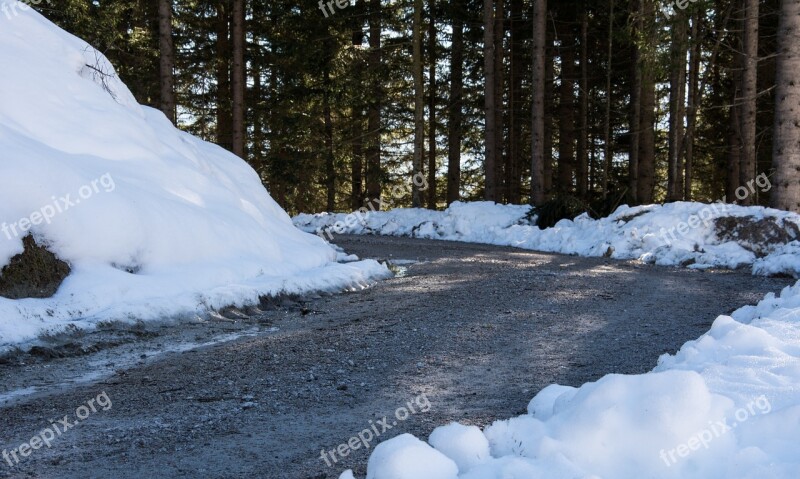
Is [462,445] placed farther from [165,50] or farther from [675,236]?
[165,50]

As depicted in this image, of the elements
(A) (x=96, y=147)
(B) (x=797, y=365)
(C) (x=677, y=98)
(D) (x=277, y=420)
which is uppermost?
(C) (x=677, y=98)

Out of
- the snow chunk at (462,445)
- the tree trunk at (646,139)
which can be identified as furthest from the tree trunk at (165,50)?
the snow chunk at (462,445)

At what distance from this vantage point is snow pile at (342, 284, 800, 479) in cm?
246

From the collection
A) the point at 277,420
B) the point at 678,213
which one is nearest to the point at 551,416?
the point at 277,420

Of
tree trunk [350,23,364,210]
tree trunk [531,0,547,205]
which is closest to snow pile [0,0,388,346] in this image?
tree trunk [531,0,547,205]

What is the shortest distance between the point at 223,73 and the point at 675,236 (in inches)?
773

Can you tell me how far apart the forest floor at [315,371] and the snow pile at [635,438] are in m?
0.55

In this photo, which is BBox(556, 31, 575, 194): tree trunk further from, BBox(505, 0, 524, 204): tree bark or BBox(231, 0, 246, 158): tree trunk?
BBox(231, 0, 246, 158): tree trunk

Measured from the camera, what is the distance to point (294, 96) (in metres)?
25.6

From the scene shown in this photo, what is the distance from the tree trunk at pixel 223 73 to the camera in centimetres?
2483

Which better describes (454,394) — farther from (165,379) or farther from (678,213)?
(678,213)

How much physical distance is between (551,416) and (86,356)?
3.80 m

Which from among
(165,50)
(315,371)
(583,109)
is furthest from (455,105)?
(315,371)

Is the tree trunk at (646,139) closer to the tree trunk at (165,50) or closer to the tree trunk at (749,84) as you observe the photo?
the tree trunk at (749,84)
